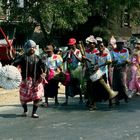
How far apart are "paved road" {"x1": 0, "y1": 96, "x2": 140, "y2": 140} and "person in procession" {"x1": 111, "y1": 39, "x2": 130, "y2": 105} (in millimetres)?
371

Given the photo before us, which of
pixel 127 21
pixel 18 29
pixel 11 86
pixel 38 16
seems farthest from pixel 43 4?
pixel 11 86

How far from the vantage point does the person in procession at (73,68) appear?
14477 millimetres

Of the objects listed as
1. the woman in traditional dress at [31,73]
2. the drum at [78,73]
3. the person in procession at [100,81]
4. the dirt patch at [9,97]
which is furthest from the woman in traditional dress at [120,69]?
the dirt patch at [9,97]

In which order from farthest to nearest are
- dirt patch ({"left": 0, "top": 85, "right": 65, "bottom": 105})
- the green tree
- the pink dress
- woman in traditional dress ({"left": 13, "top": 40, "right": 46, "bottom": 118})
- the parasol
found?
the green tree < the pink dress < dirt patch ({"left": 0, "top": 85, "right": 65, "bottom": 105}) < woman in traditional dress ({"left": 13, "top": 40, "right": 46, "bottom": 118}) < the parasol

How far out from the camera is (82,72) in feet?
46.8

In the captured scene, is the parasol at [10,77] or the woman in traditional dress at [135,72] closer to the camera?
the parasol at [10,77]

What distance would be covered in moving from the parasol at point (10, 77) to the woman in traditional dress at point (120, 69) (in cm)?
309

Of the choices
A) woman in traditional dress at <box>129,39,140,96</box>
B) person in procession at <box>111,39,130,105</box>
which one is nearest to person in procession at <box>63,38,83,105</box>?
person in procession at <box>111,39,130,105</box>

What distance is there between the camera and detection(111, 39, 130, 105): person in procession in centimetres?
1439

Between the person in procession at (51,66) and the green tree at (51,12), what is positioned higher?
the green tree at (51,12)

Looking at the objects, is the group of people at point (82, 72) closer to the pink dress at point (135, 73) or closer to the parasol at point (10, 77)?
the pink dress at point (135, 73)

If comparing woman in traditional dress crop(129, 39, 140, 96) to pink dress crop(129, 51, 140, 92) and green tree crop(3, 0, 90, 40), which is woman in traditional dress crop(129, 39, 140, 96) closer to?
pink dress crop(129, 51, 140, 92)

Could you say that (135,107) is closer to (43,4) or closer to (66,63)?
(66,63)

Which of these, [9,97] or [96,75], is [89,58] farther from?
[9,97]
